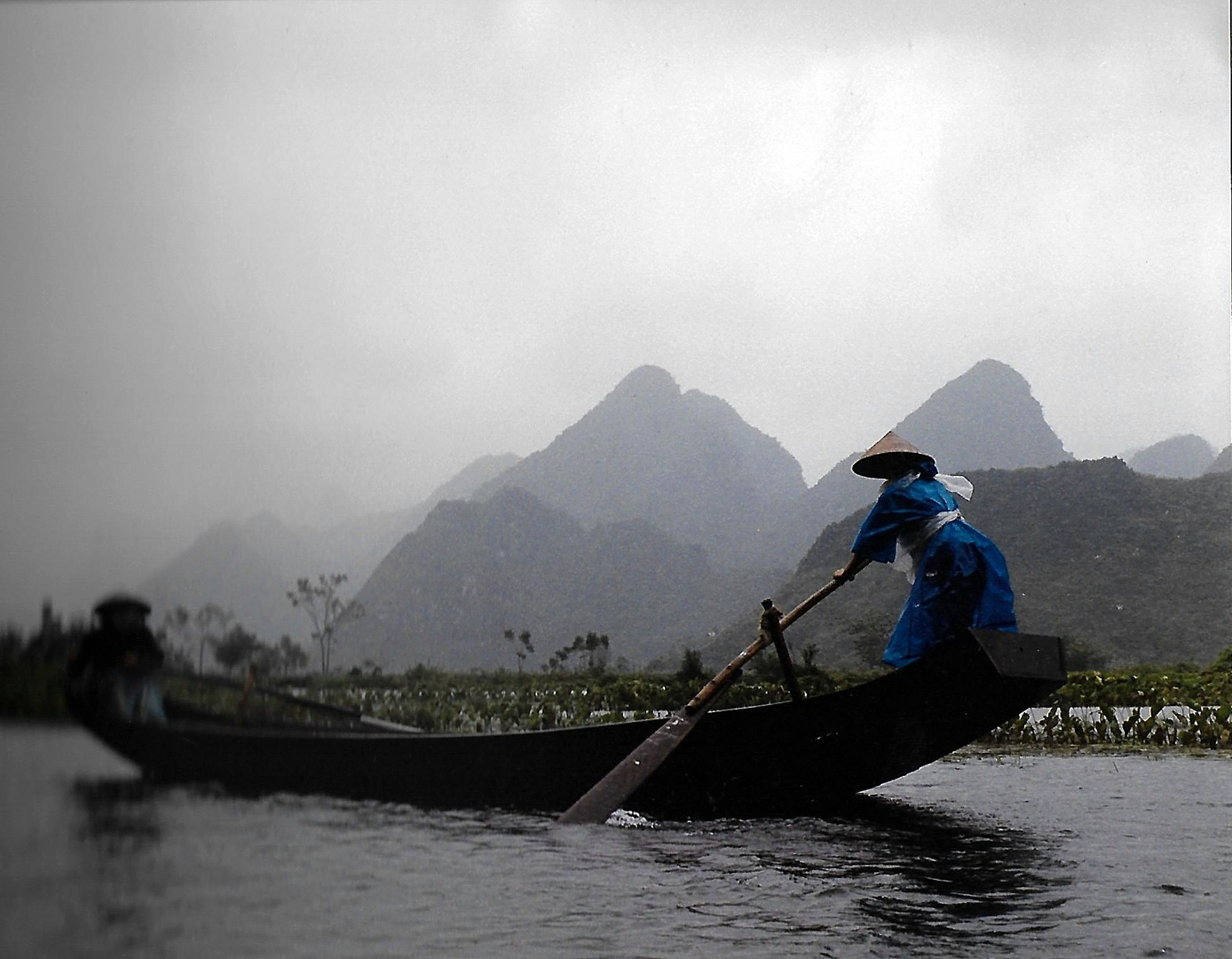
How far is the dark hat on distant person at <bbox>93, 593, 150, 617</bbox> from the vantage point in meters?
3.01

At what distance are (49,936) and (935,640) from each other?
3.74 m

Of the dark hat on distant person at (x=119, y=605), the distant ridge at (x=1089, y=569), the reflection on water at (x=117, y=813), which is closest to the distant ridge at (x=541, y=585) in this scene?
the distant ridge at (x=1089, y=569)

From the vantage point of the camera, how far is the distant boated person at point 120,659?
299 centimetres

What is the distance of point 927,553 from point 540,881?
238 cm

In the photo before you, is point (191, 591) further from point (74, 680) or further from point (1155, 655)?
point (1155, 655)

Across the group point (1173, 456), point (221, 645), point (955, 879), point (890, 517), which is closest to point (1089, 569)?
point (1173, 456)

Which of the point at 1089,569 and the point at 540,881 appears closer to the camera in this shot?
the point at 540,881

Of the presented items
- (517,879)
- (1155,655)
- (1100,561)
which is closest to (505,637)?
(517,879)

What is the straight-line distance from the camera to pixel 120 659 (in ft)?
10.2

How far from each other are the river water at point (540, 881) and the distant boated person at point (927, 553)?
100 cm

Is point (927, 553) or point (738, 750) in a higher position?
point (927, 553)

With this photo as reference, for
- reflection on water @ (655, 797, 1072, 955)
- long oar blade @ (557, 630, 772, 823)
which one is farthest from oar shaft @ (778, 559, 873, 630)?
reflection on water @ (655, 797, 1072, 955)

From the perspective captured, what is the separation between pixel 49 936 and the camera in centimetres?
248

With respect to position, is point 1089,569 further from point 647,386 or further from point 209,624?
point 209,624
